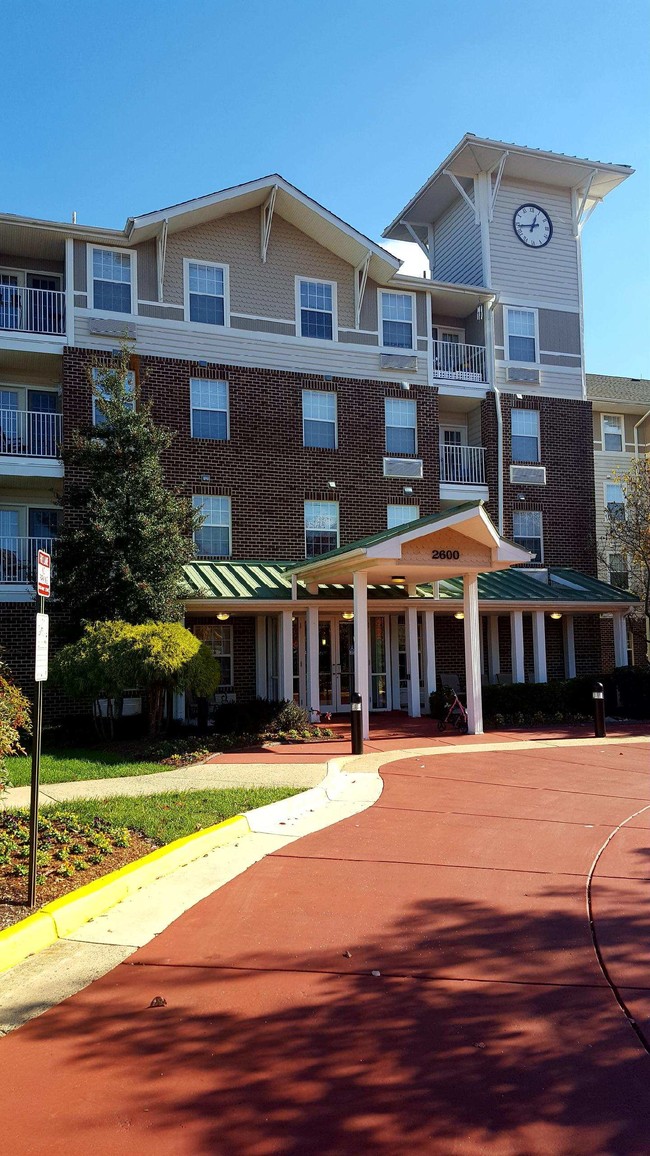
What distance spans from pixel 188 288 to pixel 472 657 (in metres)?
11.7

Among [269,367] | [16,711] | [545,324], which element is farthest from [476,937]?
[545,324]

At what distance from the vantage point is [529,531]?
80.3 ft

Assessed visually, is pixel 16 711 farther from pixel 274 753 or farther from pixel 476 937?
pixel 274 753

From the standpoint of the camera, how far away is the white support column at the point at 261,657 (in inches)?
811

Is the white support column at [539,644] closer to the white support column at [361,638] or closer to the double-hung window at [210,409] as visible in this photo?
the white support column at [361,638]

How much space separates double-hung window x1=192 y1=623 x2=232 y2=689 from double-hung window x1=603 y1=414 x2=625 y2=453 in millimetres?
16344

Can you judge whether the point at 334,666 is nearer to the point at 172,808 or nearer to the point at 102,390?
the point at 102,390

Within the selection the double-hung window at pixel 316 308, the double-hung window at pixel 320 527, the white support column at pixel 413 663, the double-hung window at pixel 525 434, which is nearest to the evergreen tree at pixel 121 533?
the double-hung window at pixel 320 527

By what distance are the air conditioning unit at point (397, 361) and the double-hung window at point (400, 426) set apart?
87cm

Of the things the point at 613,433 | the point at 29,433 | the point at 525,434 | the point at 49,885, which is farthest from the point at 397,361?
the point at 49,885

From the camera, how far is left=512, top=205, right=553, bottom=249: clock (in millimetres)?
25484

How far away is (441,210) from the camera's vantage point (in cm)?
2767

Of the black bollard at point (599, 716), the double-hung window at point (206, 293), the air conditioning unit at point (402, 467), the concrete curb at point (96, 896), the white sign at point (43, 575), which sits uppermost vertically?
the double-hung window at point (206, 293)

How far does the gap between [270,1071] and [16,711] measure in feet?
14.8
